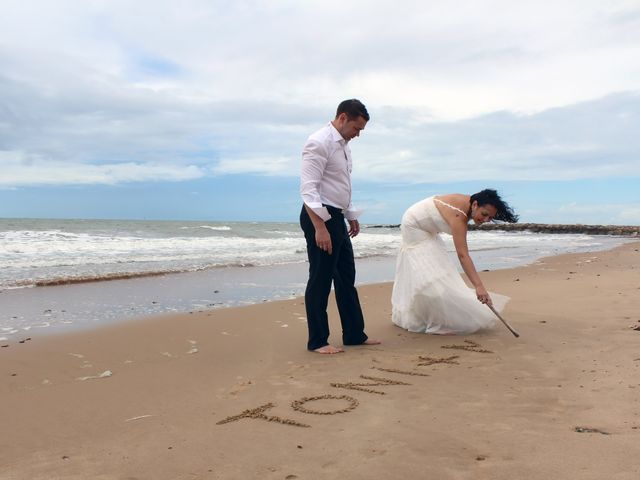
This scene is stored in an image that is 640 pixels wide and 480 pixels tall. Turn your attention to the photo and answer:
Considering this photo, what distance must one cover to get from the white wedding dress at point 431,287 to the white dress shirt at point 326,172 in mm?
954

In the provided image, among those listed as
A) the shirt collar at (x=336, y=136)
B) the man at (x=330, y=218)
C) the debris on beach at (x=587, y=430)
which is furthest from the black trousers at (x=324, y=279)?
the debris on beach at (x=587, y=430)

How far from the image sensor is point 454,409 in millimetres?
2953

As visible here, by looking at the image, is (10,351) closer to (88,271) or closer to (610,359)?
(610,359)

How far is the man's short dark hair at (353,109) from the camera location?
430 cm

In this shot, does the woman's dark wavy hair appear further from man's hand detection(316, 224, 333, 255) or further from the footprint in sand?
the footprint in sand

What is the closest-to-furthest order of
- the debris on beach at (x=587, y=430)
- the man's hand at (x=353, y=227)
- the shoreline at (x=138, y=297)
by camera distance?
the debris on beach at (x=587, y=430), the man's hand at (x=353, y=227), the shoreline at (x=138, y=297)

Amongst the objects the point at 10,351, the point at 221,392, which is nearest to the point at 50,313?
→ the point at 10,351

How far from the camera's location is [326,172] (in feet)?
14.4

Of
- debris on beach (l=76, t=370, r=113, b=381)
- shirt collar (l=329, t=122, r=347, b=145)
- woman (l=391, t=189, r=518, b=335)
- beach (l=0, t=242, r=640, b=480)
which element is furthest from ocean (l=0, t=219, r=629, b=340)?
shirt collar (l=329, t=122, r=347, b=145)

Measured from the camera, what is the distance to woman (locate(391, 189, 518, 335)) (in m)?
4.78

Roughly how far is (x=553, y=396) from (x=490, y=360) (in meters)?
0.94

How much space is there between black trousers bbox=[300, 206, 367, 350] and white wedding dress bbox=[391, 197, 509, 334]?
718 millimetres

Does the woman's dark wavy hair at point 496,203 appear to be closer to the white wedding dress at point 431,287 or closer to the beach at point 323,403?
the white wedding dress at point 431,287

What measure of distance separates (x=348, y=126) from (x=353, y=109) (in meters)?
0.13
